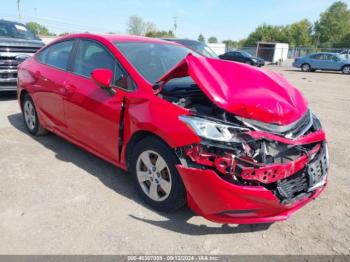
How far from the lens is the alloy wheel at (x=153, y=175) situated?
9.75 ft

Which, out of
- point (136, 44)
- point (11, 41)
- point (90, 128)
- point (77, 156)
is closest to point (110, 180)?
point (90, 128)

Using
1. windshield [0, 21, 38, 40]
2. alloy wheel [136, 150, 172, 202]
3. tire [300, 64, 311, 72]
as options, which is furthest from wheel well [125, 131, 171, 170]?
tire [300, 64, 311, 72]

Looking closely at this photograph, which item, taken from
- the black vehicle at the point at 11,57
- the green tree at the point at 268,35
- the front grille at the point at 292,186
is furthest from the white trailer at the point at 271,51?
the front grille at the point at 292,186

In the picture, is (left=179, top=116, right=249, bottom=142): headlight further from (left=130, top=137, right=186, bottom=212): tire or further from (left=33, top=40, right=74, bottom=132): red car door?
(left=33, top=40, right=74, bottom=132): red car door

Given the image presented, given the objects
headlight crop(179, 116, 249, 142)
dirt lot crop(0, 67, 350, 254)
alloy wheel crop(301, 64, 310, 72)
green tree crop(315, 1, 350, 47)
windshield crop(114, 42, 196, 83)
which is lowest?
alloy wheel crop(301, 64, 310, 72)

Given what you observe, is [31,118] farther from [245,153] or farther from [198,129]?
[245,153]

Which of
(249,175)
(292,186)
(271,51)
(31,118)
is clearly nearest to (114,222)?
(249,175)

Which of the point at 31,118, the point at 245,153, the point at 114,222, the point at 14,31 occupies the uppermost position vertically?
the point at 14,31

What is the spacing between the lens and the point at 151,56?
12.4 ft

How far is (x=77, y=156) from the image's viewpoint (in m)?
4.52

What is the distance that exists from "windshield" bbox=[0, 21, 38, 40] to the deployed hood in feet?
27.0

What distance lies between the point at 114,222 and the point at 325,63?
24.8 meters

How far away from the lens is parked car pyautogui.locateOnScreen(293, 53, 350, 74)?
922 inches

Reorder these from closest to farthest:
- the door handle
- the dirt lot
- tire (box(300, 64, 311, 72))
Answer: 1. the dirt lot
2. the door handle
3. tire (box(300, 64, 311, 72))
